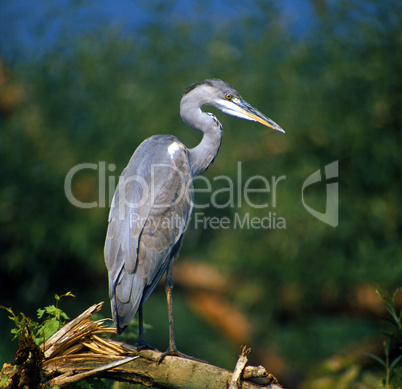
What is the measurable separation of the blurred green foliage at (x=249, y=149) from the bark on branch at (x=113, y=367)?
3940mm

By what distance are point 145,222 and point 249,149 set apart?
4433mm

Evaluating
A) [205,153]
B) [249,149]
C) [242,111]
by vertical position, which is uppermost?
[242,111]

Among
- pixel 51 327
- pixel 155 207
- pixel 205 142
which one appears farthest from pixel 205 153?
pixel 51 327

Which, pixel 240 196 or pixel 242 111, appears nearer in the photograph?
pixel 242 111

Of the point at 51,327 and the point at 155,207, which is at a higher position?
the point at 155,207

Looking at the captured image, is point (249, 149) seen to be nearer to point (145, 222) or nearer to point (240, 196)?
point (240, 196)

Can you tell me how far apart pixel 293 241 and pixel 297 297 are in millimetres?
1166

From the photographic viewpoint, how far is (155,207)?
8.78 feet

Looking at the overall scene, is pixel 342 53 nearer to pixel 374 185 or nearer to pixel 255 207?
pixel 374 185

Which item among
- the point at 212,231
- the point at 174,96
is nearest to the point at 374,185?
the point at 212,231

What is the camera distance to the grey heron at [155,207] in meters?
2.42

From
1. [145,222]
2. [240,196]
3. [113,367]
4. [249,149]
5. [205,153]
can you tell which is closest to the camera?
[113,367]

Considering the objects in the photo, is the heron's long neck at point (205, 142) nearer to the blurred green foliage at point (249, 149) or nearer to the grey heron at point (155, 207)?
the grey heron at point (155, 207)

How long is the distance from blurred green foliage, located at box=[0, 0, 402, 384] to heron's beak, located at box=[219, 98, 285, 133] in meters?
2.92
